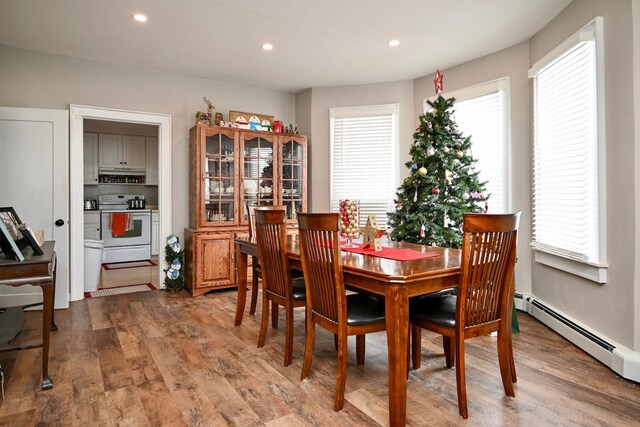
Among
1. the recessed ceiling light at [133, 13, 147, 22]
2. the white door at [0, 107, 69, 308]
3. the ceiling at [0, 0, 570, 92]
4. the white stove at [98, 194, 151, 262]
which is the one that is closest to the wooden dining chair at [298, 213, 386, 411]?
the ceiling at [0, 0, 570, 92]

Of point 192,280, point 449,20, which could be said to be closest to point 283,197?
point 192,280

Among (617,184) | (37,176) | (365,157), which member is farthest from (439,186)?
(37,176)

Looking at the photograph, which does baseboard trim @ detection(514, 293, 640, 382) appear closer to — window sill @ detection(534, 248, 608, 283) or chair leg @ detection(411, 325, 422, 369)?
window sill @ detection(534, 248, 608, 283)

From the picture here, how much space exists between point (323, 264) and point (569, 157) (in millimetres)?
2348

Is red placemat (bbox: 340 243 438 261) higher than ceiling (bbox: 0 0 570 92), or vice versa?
ceiling (bbox: 0 0 570 92)

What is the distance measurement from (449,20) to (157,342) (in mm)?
3678

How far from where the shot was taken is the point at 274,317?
3408 mm

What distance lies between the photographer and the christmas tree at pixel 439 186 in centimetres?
376

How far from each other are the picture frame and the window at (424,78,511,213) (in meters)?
3.92

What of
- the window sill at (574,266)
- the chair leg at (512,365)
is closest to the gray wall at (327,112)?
the window sill at (574,266)

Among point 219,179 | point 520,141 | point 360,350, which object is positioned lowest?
point 360,350

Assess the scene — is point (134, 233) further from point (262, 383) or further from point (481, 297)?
point (481, 297)

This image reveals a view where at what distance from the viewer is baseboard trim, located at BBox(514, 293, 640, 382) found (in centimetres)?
237

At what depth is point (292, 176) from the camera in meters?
5.30
